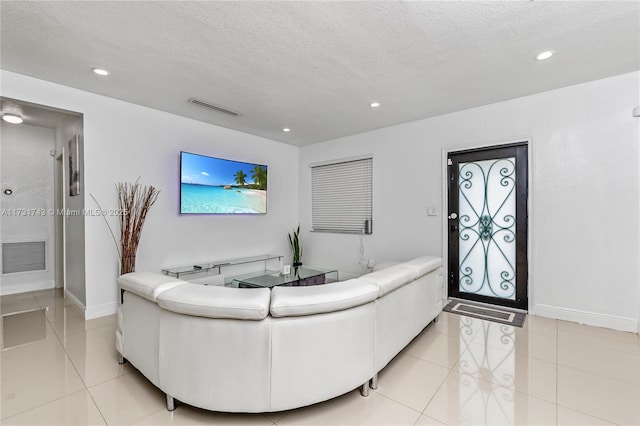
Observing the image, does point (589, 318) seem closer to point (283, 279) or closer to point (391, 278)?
point (391, 278)

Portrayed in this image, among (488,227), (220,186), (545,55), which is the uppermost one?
(545,55)

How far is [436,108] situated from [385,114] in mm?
641

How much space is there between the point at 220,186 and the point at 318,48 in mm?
2662

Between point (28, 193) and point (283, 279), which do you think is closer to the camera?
point (283, 279)

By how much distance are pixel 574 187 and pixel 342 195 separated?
10.1 ft

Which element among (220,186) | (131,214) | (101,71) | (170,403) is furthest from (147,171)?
(170,403)

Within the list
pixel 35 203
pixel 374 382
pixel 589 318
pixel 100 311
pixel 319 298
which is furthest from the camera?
pixel 35 203

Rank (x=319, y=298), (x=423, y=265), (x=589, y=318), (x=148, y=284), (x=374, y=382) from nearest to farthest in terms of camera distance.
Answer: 1. (x=319, y=298)
2. (x=148, y=284)
3. (x=374, y=382)
4. (x=423, y=265)
5. (x=589, y=318)

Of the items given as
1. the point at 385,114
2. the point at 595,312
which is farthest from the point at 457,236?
the point at 385,114

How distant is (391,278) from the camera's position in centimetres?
201

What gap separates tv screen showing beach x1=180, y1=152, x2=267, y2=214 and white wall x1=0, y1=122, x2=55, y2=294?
8.09 ft

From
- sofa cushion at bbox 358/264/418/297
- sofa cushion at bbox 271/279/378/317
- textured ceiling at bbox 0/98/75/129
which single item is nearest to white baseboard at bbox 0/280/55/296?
textured ceiling at bbox 0/98/75/129

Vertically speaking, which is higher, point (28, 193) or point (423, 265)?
point (28, 193)

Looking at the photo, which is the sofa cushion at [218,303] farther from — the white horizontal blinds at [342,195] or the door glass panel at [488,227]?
the white horizontal blinds at [342,195]
